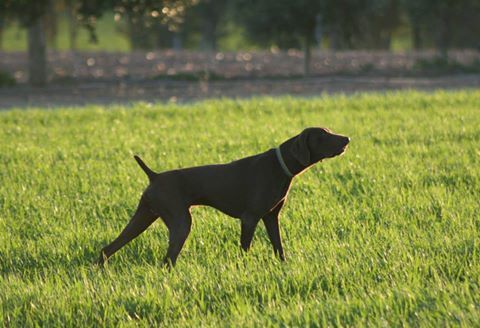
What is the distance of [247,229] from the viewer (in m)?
6.56

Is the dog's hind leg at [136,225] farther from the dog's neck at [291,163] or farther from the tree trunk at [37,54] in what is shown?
the tree trunk at [37,54]

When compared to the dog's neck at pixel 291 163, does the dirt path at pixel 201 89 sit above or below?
below

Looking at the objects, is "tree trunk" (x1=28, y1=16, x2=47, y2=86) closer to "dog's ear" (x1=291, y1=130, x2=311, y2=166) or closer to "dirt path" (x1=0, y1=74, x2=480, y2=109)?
"dirt path" (x1=0, y1=74, x2=480, y2=109)

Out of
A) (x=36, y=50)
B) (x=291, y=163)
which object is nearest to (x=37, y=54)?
(x=36, y=50)

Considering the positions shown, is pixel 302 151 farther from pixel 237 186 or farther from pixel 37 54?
pixel 37 54

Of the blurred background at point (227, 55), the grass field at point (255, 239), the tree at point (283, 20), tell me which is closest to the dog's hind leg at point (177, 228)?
the grass field at point (255, 239)

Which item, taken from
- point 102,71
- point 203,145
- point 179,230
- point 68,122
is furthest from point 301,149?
point 102,71

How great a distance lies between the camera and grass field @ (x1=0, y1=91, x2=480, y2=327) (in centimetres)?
552

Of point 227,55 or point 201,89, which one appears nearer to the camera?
point 201,89

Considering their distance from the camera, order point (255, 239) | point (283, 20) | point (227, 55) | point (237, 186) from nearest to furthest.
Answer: point (237, 186), point (255, 239), point (283, 20), point (227, 55)

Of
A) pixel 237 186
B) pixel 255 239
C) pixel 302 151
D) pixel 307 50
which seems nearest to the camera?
pixel 302 151

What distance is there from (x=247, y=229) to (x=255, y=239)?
1.05 m

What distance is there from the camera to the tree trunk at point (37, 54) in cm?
2519

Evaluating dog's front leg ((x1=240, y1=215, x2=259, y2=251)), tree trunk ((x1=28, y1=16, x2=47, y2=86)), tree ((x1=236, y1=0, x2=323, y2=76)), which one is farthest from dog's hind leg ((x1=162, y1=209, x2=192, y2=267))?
tree trunk ((x1=28, y1=16, x2=47, y2=86))
